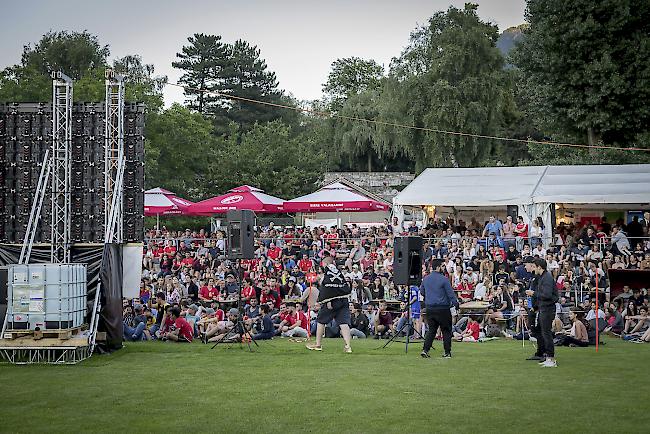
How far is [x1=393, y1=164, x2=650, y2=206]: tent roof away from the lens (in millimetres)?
25078

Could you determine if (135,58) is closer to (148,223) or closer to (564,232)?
(148,223)

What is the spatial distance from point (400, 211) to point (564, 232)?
16.4ft

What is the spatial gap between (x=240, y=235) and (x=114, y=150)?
125 inches

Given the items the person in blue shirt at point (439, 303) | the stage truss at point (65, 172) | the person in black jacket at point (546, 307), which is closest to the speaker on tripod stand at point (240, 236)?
the stage truss at point (65, 172)

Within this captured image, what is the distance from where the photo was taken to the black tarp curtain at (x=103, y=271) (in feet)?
53.9

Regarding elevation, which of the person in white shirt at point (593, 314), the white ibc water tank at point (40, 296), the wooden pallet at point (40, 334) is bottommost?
the person in white shirt at point (593, 314)

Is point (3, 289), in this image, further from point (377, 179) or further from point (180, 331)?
point (377, 179)

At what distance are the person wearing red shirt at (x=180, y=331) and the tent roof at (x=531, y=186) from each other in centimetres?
959

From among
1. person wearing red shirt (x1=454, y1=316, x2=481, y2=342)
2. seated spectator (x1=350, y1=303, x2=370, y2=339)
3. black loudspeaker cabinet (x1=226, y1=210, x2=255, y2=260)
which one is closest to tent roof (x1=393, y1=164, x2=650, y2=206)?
seated spectator (x1=350, y1=303, x2=370, y2=339)

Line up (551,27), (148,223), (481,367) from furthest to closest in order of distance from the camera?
(148,223) → (551,27) → (481,367)

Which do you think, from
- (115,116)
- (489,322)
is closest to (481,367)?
(489,322)

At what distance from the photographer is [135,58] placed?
69.3 metres

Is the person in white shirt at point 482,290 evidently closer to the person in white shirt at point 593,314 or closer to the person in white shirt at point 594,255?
the person in white shirt at point 593,314

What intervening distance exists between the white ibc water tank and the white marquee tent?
13476 millimetres
